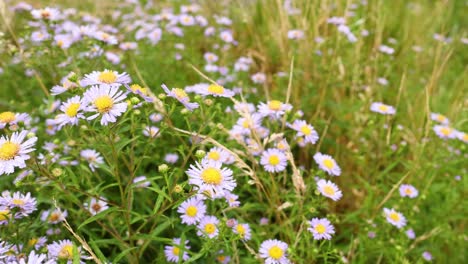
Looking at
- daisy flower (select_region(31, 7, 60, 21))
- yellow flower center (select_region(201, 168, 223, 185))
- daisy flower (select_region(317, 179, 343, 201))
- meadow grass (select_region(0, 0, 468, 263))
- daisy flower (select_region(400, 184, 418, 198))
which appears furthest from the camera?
daisy flower (select_region(31, 7, 60, 21))

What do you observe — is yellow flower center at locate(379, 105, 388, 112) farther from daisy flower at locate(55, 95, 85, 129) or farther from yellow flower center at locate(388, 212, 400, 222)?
daisy flower at locate(55, 95, 85, 129)

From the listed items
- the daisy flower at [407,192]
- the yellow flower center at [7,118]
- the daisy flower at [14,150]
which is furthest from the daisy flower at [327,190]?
the yellow flower center at [7,118]

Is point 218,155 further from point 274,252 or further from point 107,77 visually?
point 107,77

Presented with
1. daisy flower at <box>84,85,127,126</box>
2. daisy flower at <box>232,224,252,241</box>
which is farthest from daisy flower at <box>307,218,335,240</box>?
daisy flower at <box>84,85,127,126</box>

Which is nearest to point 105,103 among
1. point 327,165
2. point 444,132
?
point 327,165

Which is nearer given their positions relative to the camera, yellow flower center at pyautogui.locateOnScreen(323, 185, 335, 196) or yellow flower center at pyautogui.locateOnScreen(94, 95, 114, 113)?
yellow flower center at pyautogui.locateOnScreen(94, 95, 114, 113)

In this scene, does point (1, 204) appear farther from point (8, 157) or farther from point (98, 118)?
point (98, 118)

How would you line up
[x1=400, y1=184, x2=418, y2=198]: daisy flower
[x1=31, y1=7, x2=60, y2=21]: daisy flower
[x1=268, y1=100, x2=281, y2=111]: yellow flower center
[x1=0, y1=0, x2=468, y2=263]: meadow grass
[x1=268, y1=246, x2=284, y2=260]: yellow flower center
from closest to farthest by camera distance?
[x1=0, y1=0, x2=468, y2=263]: meadow grass < [x1=268, y1=246, x2=284, y2=260]: yellow flower center < [x1=268, y1=100, x2=281, y2=111]: yellow flower center < [x1=400, y1=184, x2=418, y2=198]: daisy flower < [x1=31, y1=7, x2=60, y2=21]: daisy flower
